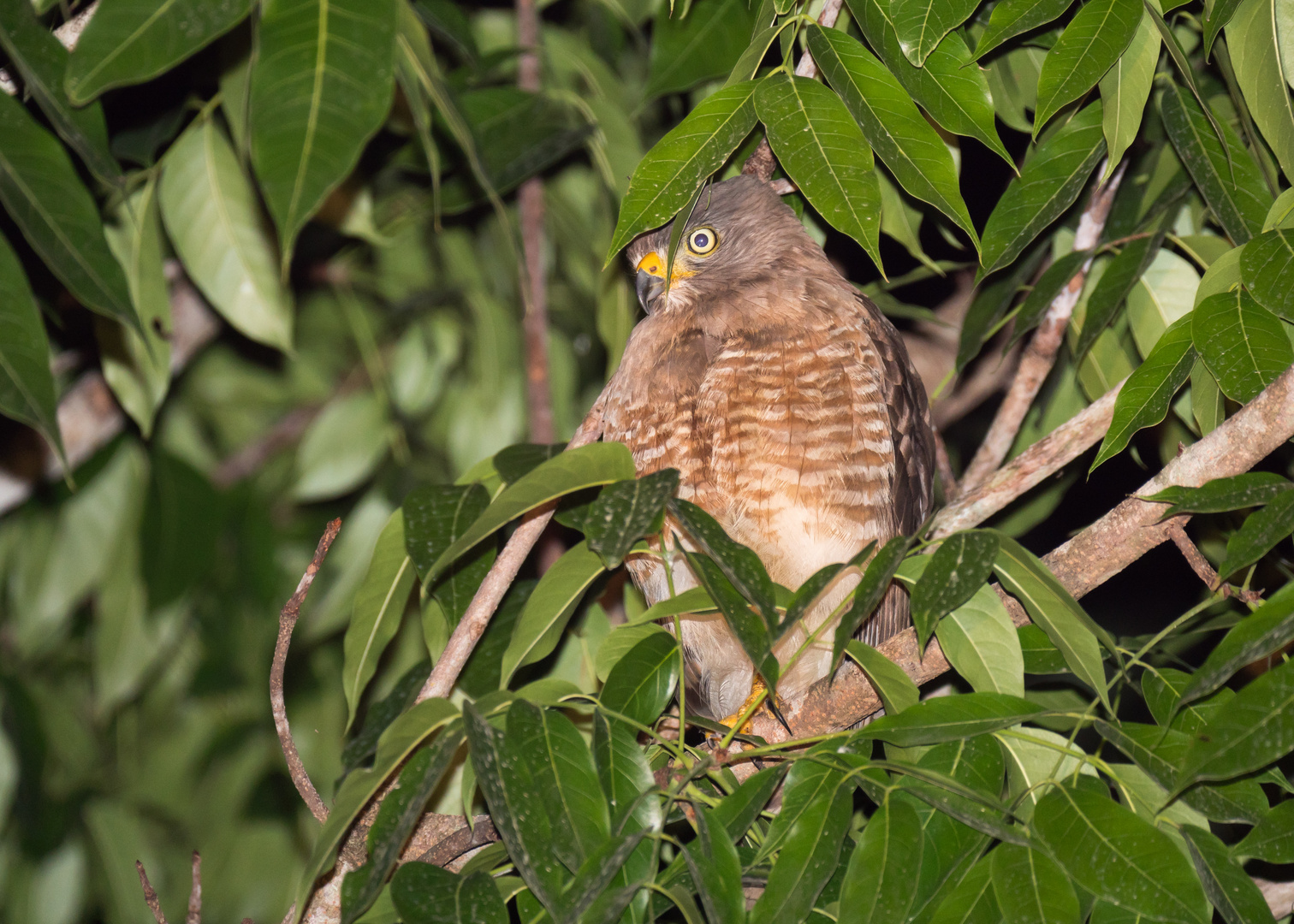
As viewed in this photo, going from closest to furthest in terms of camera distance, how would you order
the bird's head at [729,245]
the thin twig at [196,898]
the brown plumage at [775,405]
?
the thin twig at [196,898]
the brown plumage at [775,405]
the bird's head at [729,245]

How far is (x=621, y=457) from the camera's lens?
1.28 metres

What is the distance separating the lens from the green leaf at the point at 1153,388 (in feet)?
4.40

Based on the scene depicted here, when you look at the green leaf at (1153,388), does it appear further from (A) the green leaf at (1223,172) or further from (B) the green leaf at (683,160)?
(B) the green leaf at (683,160)

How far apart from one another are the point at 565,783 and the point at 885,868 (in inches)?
14.0

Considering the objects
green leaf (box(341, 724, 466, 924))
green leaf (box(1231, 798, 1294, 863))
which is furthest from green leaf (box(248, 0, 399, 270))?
green leaf (box(1231, 798, 1294, 863))

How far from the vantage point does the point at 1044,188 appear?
1479mm

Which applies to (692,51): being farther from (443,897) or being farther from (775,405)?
(443,897)

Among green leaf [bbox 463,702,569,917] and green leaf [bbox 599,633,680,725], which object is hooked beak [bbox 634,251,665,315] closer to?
green leaf [bbox 599,633,680,725]

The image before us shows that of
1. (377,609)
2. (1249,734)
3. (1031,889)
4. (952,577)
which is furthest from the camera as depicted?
(377,609)

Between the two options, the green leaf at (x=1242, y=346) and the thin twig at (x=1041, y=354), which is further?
the thin twig at (x=1041, y=354)

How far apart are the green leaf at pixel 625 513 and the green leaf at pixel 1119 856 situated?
53 cm

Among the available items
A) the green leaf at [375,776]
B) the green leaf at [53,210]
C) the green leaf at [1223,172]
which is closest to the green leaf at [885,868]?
the green leaf at [375,776]

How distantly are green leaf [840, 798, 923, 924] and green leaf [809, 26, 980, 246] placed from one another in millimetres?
675

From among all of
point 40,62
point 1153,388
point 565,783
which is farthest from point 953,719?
point 40,62
